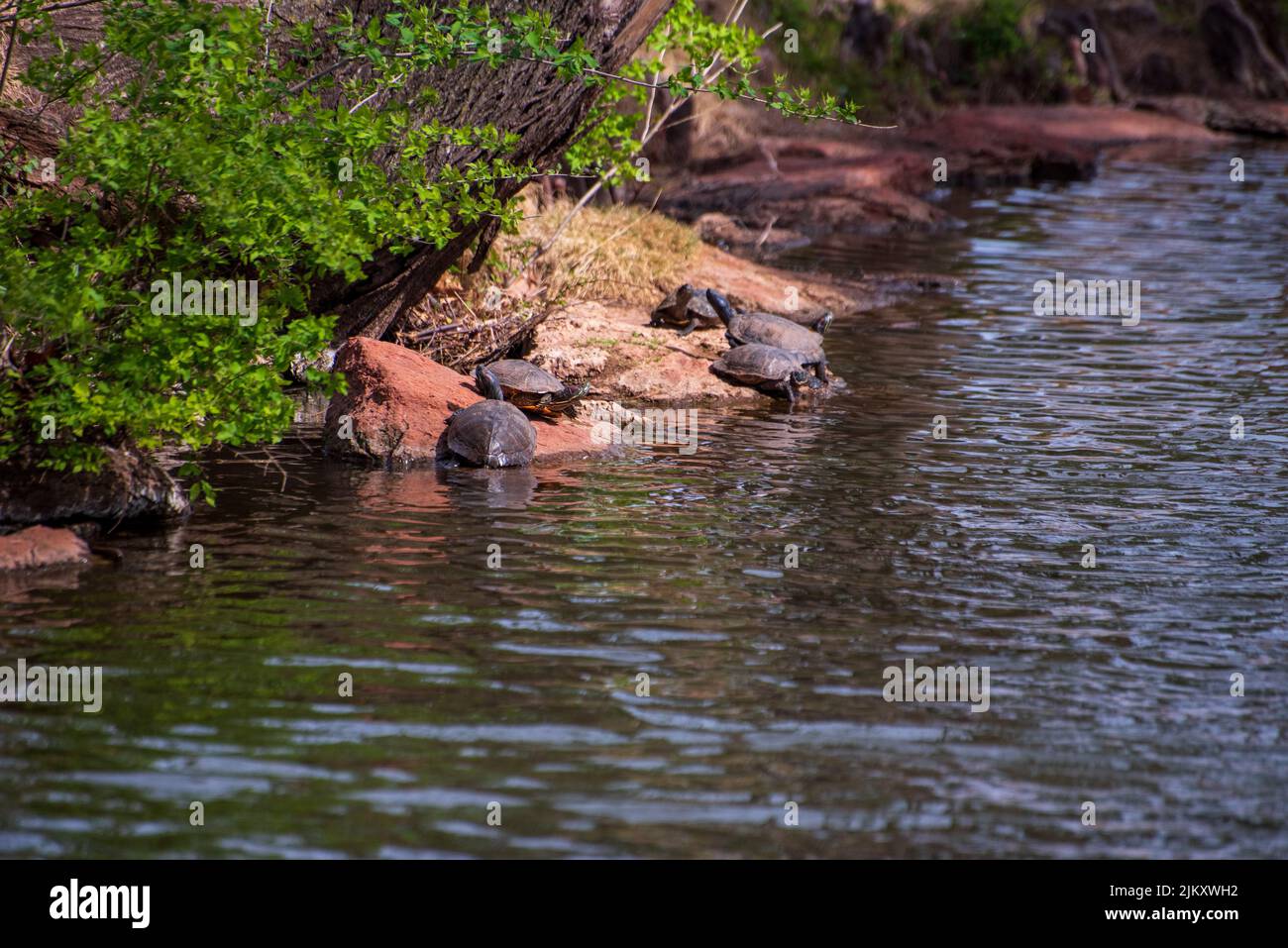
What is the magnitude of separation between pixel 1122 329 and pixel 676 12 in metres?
6.33

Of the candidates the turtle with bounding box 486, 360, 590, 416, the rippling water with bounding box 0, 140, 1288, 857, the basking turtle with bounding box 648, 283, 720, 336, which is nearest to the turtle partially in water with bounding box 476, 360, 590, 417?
the turtle with bounding box 486, 360, 590, 416

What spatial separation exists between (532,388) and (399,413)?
107cm

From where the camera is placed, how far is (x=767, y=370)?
1234cm

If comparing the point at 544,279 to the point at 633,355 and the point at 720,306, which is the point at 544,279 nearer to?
the point at 633,355

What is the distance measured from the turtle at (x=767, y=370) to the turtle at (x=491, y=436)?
2907 millimetres

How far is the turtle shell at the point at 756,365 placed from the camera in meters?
→ 12.3

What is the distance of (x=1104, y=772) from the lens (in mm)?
5363

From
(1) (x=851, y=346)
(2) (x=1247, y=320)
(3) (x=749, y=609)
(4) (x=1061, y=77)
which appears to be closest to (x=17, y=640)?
(3) (x=749, y=609)

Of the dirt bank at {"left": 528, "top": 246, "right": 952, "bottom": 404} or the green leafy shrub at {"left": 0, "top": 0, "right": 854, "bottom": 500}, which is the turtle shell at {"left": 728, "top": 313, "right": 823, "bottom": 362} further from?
the green leafy shrub at {"left": 0, "top": 0, "right": 854, "bottom": 500}

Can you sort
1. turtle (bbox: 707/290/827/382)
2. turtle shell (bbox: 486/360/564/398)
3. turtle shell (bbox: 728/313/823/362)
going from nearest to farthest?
turtle shell (bbox: 486/360/564/398) < turtle (bbox: 707/290/827/382) < turtle shell (bbox: 728/313/823/362)

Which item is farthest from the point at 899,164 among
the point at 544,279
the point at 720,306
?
the point at 544,279

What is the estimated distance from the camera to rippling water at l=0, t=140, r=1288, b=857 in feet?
16.4

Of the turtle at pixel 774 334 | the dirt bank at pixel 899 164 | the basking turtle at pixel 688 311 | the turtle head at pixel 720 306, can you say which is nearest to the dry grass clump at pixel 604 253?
the basking turtle at pixel 688 311

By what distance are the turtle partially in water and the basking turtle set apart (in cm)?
273
